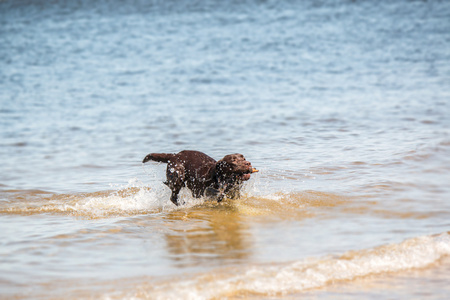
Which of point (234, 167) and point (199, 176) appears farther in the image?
point (199, 176)

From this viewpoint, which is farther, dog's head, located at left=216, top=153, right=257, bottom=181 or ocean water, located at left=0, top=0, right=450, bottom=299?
dog's head, located at left=216, top=153, right=257, bottom=181

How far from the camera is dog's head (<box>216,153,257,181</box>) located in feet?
20.8

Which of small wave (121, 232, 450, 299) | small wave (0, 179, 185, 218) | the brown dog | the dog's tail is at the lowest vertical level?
small wave (121, 232, 450, 299)

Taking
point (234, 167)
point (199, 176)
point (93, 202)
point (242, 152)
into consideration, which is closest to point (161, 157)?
point (199, 176)

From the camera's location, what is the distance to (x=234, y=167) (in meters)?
6.35

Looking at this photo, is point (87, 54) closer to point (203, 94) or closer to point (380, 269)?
point (203, 94)

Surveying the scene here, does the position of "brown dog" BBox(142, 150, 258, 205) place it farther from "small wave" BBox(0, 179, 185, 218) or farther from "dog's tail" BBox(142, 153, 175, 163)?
"small wave" BBox(0, 179, 185, 218)

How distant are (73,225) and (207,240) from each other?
170 cm

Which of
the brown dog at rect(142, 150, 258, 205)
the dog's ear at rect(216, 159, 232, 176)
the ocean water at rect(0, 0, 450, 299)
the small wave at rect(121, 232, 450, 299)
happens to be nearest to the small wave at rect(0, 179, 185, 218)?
the ocean water at rect(0, 0, 450, 299)

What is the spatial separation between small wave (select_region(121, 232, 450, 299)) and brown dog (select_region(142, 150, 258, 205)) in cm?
184

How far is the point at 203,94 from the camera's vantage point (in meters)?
16.0

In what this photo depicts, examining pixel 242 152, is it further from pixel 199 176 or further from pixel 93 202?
pixel 93 202

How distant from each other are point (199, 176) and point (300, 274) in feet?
7.99

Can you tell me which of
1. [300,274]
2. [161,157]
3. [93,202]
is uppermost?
[161,157]
